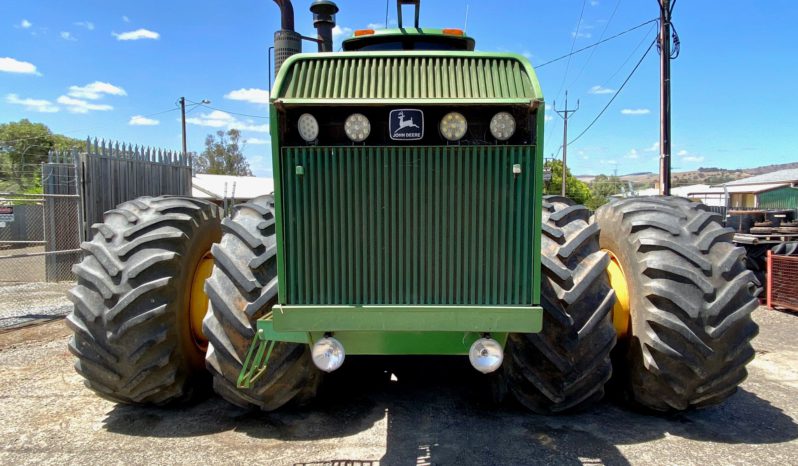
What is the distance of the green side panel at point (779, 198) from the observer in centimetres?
3212

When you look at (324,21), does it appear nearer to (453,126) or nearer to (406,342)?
(453,126)

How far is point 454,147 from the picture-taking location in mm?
2857

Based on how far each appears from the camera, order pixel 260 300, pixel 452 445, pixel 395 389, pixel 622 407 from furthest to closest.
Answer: pixel 395 389 → pixel 622 407 → pixel 452 445 → pixel 260 300

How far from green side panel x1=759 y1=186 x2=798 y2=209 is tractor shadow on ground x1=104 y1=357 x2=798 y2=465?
3348cm

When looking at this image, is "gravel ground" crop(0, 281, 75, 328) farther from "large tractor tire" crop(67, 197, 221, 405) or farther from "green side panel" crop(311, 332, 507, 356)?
"green side panel" crop(311, 332, 507, 356)

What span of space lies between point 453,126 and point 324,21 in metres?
2.52

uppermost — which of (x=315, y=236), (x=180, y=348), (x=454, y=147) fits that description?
(x=454, y=147)

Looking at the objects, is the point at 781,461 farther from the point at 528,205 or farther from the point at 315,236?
the point at 315,236

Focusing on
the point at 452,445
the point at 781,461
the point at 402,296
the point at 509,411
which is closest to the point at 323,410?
the point at 452,445

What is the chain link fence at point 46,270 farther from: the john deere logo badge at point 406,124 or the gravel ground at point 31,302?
the john deere logo badge at point 406,124

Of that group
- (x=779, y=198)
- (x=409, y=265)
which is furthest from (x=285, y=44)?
(x=779, y=198)

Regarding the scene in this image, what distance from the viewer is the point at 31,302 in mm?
9031

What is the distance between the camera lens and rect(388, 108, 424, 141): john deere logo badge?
285 cm

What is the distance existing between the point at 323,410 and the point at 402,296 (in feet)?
5.46
